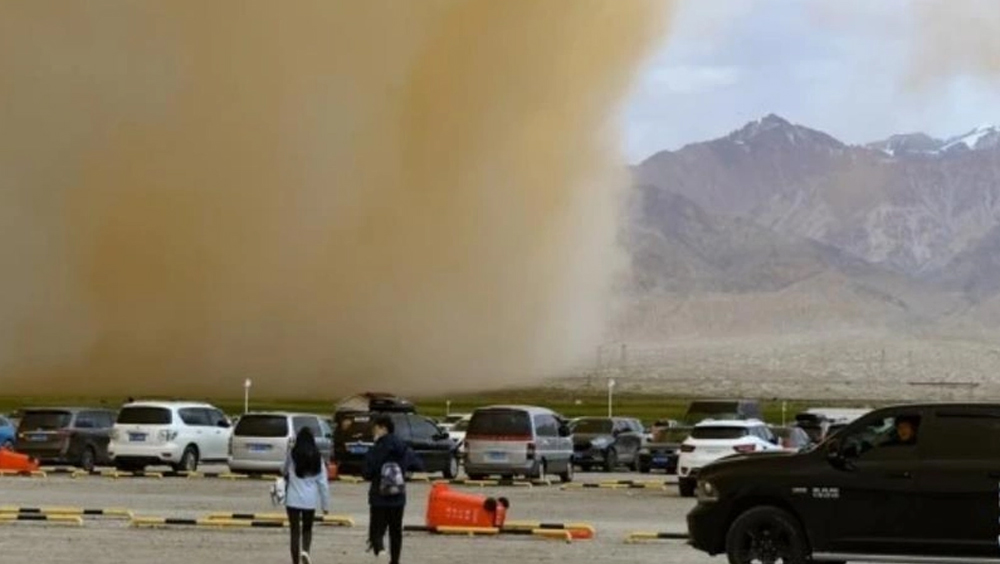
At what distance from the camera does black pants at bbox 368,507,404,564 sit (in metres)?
22.4

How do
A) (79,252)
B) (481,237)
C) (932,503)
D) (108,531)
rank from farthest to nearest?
(481,237)
(79,252)
(108,531)
(932,503)

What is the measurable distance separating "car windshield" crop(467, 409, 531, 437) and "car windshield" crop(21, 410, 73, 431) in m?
10.6

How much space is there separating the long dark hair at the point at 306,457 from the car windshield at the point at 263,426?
2290cm

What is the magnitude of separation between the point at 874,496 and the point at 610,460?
36.1 metres

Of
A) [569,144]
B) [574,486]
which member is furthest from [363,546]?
[569,144]

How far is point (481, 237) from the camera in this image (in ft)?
419

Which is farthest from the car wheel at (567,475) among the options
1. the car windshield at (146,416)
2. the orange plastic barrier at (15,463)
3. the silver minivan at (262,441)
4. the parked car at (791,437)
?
the orange plastic barrier at (15,463)

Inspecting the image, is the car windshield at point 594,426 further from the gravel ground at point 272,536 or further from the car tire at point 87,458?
the gravel ground at point 272,536

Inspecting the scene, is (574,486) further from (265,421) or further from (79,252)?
(79,252)

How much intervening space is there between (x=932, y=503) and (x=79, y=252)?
104 m

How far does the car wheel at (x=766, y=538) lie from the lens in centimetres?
2114

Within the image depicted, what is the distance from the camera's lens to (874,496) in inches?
817

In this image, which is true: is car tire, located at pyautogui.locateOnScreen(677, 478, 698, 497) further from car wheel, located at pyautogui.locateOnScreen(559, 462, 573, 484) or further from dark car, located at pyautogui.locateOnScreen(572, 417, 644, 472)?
dark car, located at pyautogui.locateOnScreen(572, 417, 644, 472)

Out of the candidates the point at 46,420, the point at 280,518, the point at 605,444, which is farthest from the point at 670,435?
the point at 280,518
